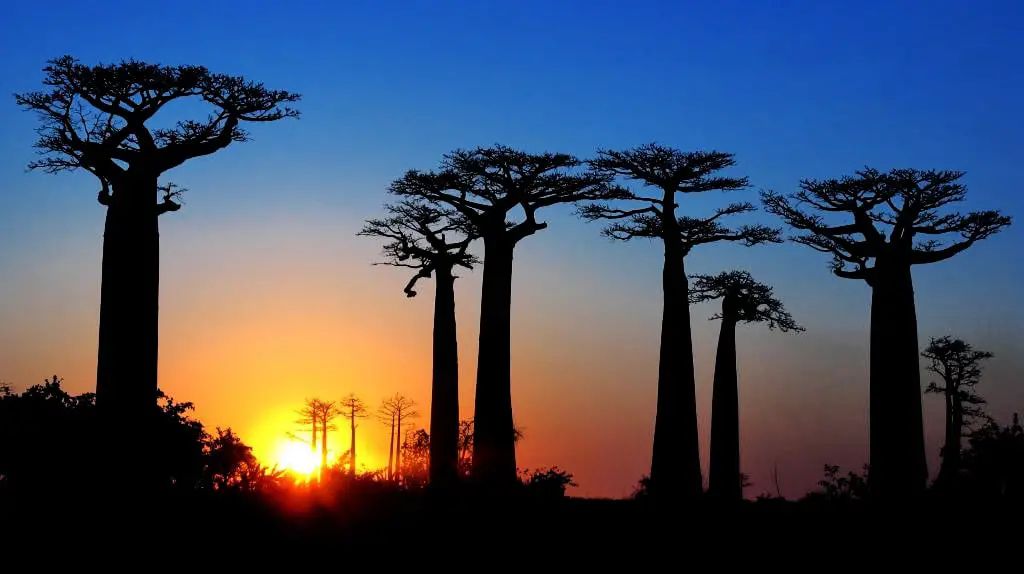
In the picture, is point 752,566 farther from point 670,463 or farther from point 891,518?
point 670,463

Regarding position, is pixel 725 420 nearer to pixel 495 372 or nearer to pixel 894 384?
pixel 894 384

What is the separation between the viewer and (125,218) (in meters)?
18.2

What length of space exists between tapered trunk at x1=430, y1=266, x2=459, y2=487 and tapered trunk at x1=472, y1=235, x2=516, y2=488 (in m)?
3.12

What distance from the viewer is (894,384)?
80.2 ft

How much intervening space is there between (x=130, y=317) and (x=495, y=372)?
9521 mm

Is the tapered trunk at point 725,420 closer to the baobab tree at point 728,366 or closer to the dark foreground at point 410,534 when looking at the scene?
the baobab tree at point 728,366

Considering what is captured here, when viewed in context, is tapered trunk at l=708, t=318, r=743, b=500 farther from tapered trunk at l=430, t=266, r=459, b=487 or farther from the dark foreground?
the dark foreground

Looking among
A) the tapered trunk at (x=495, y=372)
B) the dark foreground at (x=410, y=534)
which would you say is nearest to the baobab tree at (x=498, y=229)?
the tapered trunk at (x=495, y=372)

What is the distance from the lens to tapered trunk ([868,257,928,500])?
23.9m

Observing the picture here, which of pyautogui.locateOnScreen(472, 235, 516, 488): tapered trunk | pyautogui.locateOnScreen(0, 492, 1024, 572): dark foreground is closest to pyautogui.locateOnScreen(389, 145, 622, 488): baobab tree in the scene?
pyautogui.locateOnScreen(472, 235, 516, 488): tapered trunk

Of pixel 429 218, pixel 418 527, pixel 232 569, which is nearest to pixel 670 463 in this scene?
pixel 429 218

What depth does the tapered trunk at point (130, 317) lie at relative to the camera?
17266 mm

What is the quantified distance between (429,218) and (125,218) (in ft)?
41.3

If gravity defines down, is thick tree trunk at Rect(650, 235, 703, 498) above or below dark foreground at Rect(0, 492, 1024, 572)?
above
